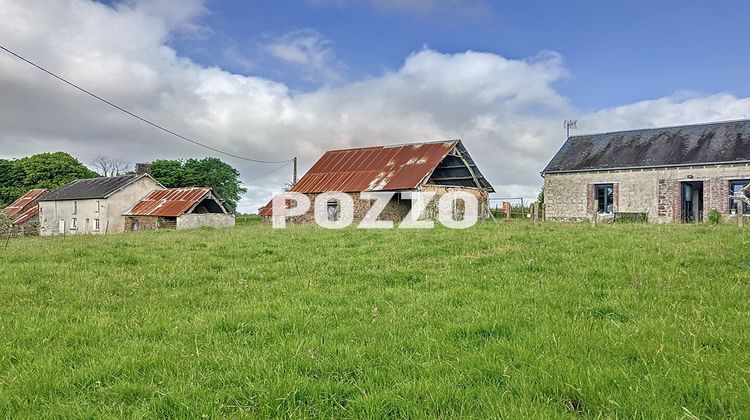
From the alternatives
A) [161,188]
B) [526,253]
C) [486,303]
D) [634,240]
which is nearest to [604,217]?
[634,240]

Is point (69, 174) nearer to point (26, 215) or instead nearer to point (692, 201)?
point (26, 215)

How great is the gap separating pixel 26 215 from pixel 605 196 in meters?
60.1

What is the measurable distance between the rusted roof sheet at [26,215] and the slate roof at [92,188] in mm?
3394

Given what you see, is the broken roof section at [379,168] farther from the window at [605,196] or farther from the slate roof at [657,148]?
the window at [605,196]

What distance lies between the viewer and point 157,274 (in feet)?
29.5

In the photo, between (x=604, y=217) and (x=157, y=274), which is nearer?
(x=157, y=274)

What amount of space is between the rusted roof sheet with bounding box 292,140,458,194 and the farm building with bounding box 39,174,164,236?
2236 centimetres

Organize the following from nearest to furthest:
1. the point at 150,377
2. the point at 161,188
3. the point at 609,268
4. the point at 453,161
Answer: the point at 150,377, the point at 609,268, the point at 453,161, the point at 161,188

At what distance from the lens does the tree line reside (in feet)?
228

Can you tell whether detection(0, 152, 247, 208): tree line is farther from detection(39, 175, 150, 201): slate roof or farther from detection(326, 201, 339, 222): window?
detection(326, 201, 339, 222): window

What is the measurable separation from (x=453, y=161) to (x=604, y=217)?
9.91 metres

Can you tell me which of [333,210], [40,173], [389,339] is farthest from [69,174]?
[389,339]

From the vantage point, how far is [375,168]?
104 ft

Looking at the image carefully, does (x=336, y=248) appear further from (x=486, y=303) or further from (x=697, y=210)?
(x=697, y=210)
